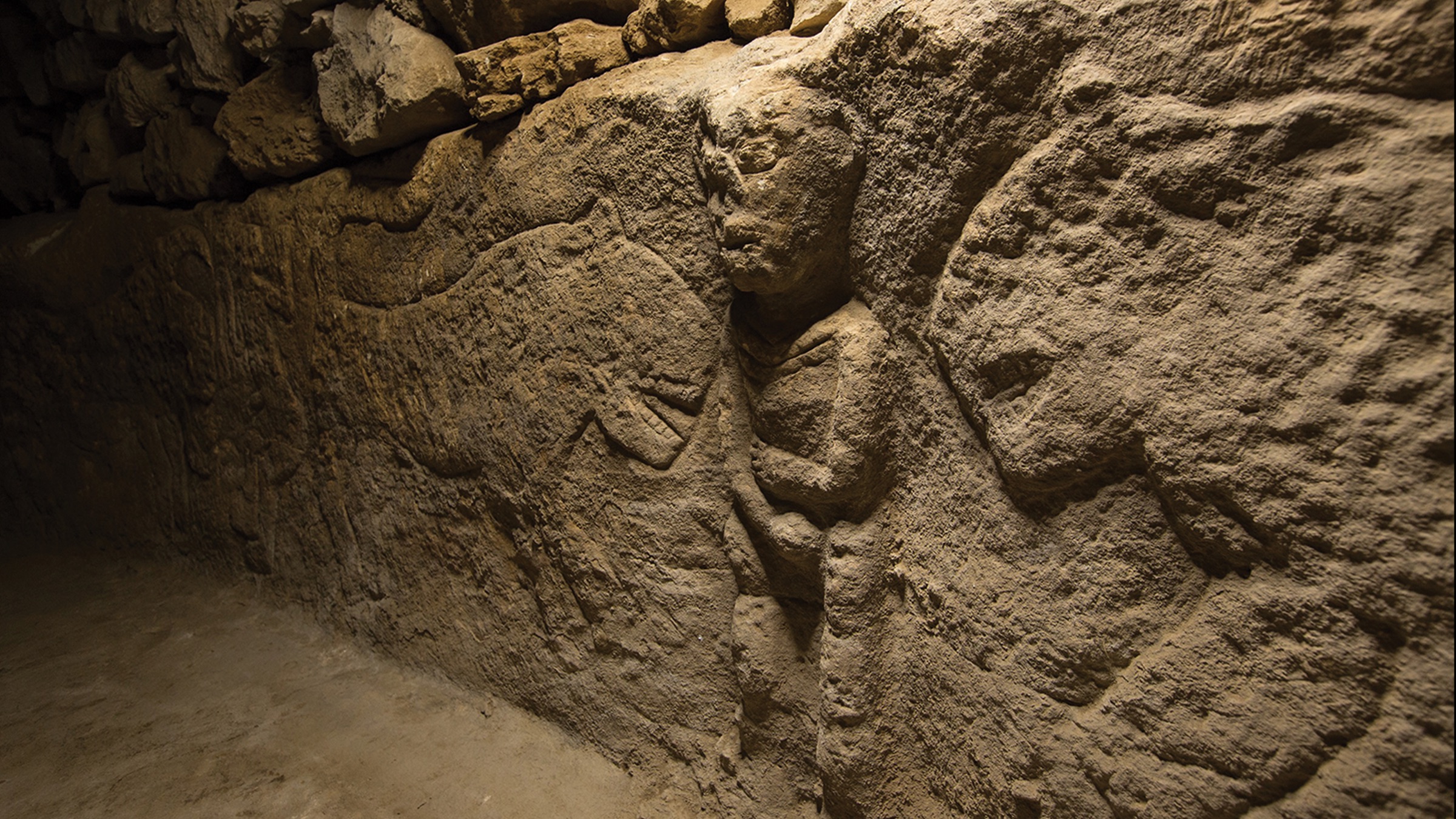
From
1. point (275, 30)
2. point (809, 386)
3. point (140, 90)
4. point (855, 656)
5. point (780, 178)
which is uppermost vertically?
point (275, 30)

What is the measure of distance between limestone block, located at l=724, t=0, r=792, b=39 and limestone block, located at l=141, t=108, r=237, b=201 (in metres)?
1.58

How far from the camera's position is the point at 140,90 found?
265 centimetres

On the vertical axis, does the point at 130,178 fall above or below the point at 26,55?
below

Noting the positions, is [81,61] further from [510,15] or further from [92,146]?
[510,15]

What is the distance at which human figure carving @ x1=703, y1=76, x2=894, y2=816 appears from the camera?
134 cm

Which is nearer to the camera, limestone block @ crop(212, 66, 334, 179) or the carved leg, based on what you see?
the carved leg

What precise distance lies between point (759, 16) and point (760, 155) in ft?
1.27

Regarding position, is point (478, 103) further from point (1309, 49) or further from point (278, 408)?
point (1309, 49)

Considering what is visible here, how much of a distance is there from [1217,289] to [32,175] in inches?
140

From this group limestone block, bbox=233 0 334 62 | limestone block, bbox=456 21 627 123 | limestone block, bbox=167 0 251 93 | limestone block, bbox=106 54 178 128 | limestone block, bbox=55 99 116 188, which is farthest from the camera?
limestone block, bbox=55 99 116 188

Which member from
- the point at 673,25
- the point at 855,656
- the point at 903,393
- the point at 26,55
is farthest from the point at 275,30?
the point at 855,656

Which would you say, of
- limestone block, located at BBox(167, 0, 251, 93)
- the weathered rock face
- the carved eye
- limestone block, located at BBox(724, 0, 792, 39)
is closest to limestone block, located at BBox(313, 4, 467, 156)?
the weathered rock face

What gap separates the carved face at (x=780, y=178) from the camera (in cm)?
132

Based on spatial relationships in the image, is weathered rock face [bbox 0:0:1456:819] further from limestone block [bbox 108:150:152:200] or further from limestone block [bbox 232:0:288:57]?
limestone block [bbox 108:150:152:200]
